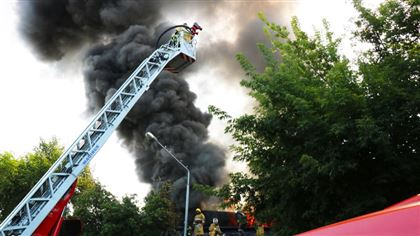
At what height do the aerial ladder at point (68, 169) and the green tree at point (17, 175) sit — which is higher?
the green tree at point (17, 175)

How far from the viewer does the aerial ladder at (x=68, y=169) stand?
7867 millimetres

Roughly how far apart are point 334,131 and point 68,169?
269 inches

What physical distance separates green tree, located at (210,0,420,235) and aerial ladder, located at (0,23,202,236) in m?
4.23

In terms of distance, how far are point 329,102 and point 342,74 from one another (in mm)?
521

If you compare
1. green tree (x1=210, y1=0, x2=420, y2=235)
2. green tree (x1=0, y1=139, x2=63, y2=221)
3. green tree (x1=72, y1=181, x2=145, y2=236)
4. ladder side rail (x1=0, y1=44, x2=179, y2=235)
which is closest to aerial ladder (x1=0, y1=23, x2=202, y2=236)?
ladder side rail (x1=0, y1=44, x2=179, y2=235)

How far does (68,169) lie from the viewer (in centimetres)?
901

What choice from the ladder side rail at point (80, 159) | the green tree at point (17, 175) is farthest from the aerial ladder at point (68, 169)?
the green tree at point (17, 175)

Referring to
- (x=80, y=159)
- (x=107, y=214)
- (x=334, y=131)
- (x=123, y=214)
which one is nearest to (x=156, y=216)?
(x=123, y=214)

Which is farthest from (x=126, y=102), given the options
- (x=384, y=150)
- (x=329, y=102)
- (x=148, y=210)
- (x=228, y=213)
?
(x=228, y=213)

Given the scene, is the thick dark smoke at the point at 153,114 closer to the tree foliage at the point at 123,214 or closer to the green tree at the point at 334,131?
the tree foliage at the point at 123,214

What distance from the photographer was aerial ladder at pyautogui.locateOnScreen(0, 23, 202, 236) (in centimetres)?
787

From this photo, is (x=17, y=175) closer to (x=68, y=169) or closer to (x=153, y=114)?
(x=153, y=114)

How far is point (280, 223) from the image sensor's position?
6520 mm

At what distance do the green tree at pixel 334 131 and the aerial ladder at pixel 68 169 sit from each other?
4.23m
